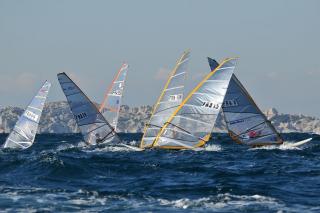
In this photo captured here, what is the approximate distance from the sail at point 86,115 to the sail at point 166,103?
264 inches

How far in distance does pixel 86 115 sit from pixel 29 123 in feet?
23.2

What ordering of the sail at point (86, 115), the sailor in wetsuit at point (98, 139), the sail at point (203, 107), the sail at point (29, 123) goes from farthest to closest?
the sail at point (29, 123) < the sailor in wetsuit at point (98, 139) < the sail at point (86, 115) < the sail at point (203, 107)

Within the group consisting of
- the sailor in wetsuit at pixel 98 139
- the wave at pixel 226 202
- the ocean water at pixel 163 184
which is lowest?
the wave at pixel 226 202

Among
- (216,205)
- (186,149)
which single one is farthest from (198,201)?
(186,149)

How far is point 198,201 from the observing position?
27234 mm

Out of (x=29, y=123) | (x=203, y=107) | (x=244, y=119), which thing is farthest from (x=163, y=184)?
(x=29, y=123)

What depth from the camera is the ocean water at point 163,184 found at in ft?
86.8

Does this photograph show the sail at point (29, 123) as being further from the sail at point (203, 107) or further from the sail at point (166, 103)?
the sail at point (203, 107)

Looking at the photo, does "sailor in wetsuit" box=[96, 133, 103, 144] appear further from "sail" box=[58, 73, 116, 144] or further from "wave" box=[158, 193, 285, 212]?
"wave" box=[158, 193, 285, 212]

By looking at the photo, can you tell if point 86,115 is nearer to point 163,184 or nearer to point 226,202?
point 163,184

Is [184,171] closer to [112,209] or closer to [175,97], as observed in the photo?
[112,209]

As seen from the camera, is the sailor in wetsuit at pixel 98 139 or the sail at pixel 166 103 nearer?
the sail at pixel 166 103

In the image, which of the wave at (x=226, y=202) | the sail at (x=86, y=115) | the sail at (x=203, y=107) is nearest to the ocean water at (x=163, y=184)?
the wave at (x=226, y=202)

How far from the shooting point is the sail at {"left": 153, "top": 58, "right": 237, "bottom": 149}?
49.0m
